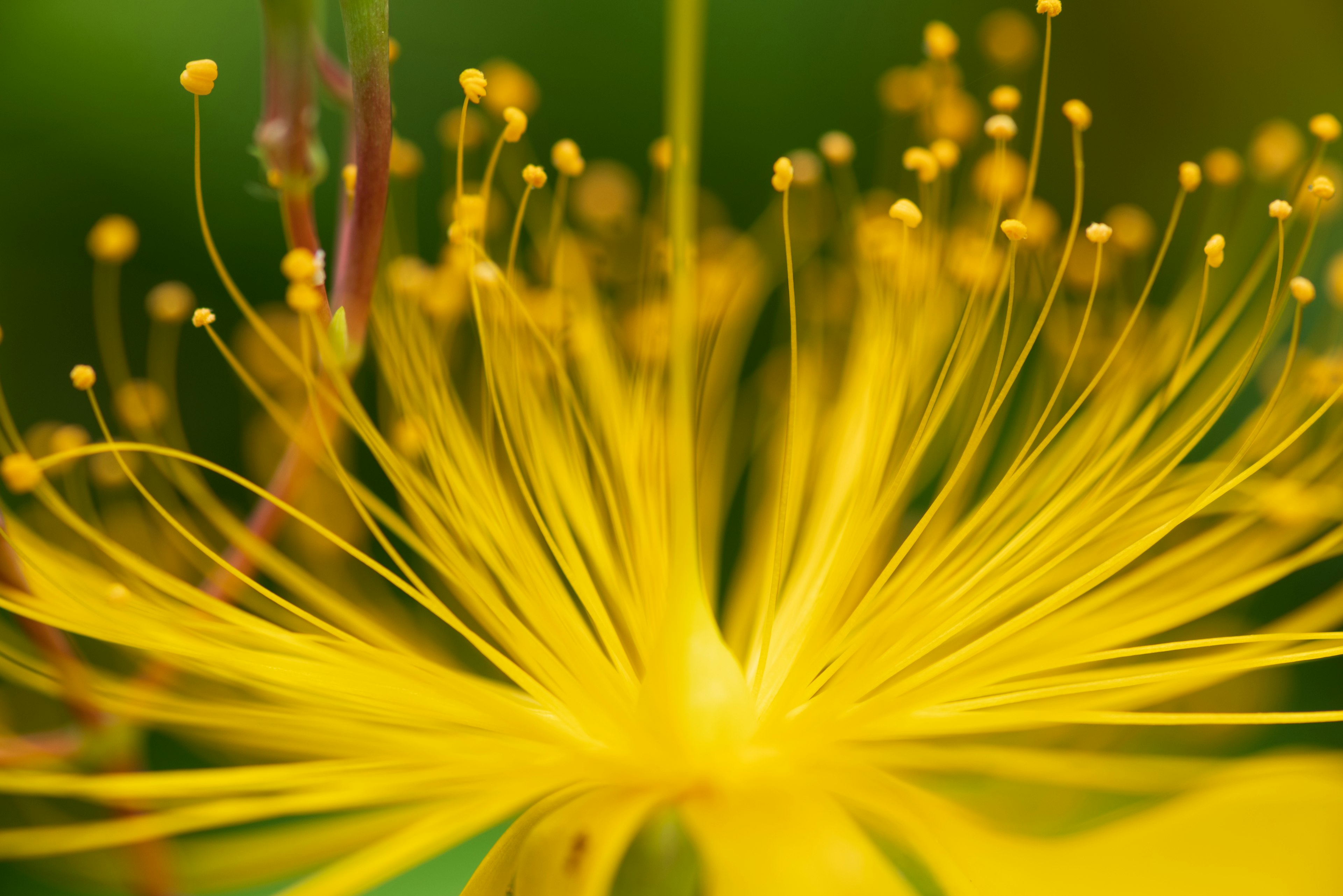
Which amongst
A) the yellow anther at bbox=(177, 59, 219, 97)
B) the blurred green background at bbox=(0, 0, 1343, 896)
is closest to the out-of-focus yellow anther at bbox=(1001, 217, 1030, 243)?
the yellow anther at bbox=(177, 59, 219, 97)

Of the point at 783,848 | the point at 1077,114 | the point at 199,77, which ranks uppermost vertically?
the point at 1077,114

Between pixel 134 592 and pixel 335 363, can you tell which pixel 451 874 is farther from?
pixel 335 363

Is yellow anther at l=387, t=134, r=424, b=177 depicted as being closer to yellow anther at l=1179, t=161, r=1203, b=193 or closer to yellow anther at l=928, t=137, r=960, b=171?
yellow anther at l=928, t=137, r=960, b=171

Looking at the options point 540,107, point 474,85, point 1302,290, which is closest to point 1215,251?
point 1302,290

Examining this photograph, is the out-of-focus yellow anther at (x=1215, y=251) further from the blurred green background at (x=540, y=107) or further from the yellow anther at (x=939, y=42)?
the blurred green background at (x=540, y=107)

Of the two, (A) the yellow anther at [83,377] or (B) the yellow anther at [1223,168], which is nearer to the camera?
(A) the yellow anther at [83,377]

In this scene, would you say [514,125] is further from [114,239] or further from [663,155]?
[114,239]

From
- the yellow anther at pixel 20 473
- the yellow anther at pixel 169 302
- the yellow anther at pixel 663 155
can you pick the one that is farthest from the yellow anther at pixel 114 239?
the yellow anther at pixel 663 155
